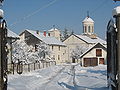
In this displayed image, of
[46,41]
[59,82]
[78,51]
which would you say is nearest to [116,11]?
[59,82]

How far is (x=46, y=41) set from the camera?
69.2 metres

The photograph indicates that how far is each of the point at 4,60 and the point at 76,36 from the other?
78170 mm

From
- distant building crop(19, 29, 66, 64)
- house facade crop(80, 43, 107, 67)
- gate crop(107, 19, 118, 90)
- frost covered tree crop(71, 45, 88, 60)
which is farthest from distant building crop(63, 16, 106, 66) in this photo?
gate crop(107, 19, 118, 90)

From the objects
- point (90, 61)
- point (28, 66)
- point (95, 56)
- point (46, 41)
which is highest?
point (46, 41)

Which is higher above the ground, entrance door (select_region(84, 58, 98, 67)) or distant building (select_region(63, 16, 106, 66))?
distant building (select_region(63, 16, 106, 66))

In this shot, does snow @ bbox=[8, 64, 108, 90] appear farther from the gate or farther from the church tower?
the church tower

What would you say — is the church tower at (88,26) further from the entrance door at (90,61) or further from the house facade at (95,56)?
the house facade at (95,56)

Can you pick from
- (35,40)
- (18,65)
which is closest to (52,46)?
(35,40)

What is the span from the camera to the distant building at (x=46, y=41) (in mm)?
69688

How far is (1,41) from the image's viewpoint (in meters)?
9.88

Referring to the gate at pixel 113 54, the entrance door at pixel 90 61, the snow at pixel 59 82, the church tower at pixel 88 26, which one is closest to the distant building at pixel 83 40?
the church tower at pixel 88 26

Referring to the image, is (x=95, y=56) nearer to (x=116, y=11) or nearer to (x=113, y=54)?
(x=113, y=54)

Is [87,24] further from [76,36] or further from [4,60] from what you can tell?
[4,60]

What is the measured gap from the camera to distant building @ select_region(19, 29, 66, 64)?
6969 cm
